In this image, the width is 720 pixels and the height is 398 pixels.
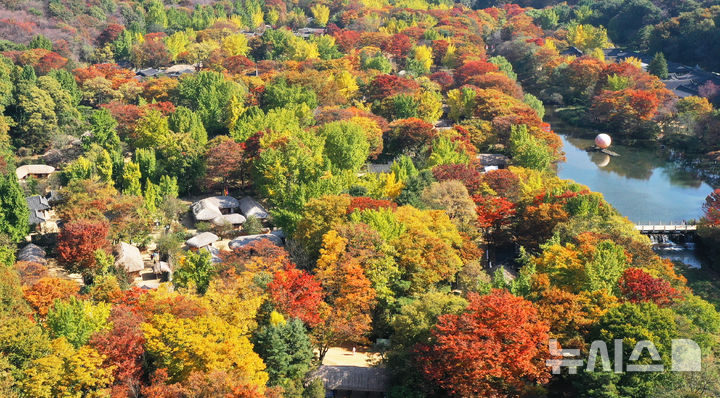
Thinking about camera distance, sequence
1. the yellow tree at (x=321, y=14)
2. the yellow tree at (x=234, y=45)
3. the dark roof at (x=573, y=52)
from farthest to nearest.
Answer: the yellow tree at (x=321, y=14)
the dark roof at (x=573, y=52)
the yellow tree at (x=234, y=45)

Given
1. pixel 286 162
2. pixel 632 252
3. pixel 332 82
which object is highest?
pixel 332 82

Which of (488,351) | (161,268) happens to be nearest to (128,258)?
(161,268)

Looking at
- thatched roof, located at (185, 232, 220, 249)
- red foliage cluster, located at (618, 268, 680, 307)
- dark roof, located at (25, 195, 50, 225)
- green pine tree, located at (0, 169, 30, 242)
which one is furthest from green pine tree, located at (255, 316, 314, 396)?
dark roof, located at (25, 195, 50, 225)

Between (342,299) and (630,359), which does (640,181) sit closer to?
(630,359)

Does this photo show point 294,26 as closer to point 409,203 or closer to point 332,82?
point 332,82

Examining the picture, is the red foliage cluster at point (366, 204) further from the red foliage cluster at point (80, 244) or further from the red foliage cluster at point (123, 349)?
the red foliage cluster at point (123, 349)

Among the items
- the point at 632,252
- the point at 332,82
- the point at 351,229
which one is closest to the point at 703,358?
the point at 632,252

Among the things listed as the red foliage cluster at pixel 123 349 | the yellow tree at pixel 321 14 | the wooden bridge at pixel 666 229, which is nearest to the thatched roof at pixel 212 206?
the red foliage cluster at pixel 123 349
